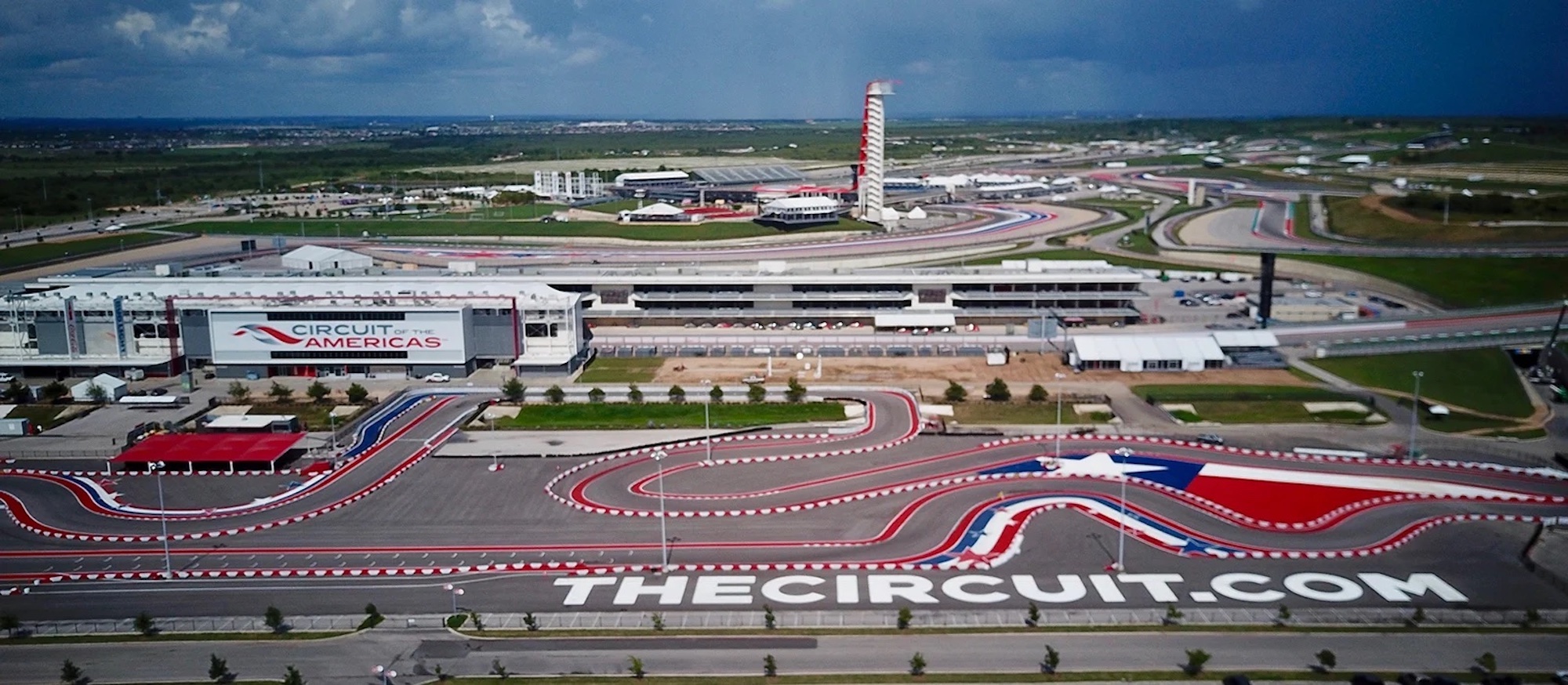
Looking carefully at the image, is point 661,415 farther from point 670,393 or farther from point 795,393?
point 795,393

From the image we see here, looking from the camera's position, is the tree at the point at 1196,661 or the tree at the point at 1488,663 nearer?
the tree at the point at 1488,663

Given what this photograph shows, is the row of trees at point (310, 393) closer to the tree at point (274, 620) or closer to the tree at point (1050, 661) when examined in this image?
the tree at point (274, 620)


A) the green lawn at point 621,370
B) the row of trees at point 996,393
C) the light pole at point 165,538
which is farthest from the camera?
the green lawn at point 621,370

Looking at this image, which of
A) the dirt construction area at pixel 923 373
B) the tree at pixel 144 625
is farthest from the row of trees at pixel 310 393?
the tree at pixel 144 625

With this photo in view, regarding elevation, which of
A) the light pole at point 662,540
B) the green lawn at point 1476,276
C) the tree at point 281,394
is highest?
the green lawn at point 1476,276

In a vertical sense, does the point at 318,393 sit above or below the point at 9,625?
above

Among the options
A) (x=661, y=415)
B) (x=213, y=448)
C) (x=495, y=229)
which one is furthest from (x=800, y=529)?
A: (x=495, y=229)
